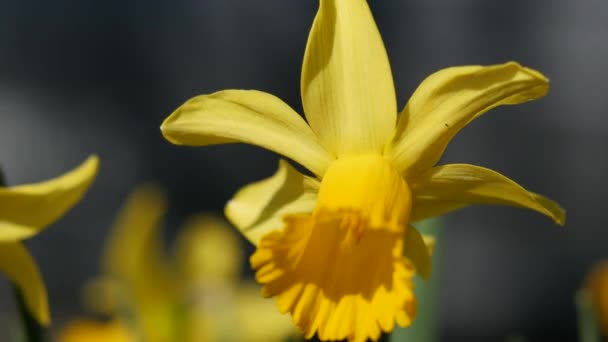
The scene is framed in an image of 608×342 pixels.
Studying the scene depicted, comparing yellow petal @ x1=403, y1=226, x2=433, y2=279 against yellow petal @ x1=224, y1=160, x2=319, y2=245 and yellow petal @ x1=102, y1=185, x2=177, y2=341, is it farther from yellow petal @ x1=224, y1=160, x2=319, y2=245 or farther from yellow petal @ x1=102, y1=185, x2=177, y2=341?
yellow petal @ x1=102, y1=185, x2=177, y2=341

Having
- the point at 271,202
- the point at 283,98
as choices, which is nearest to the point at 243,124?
the point at 271,202

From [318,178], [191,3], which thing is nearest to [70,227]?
[191,3]

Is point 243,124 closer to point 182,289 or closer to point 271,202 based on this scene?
point 271,202

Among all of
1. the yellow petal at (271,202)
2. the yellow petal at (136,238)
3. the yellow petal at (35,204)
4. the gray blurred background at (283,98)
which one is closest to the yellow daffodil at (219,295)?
the yellow petal at (136,238)

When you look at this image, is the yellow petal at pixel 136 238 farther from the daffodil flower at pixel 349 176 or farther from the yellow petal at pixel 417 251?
the yellow petal at pixel 417 251

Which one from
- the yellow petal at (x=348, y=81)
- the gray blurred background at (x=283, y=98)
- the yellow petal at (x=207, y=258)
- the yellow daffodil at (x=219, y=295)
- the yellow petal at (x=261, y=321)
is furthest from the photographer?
the gray blurred background at (x=283, y=98)
